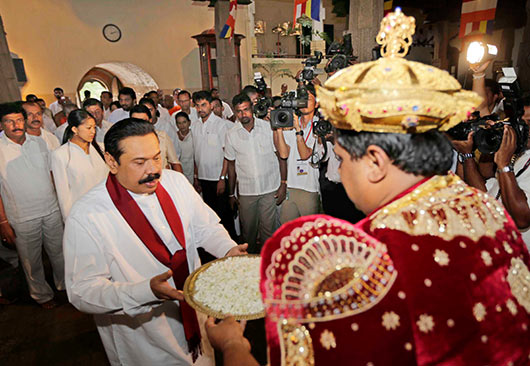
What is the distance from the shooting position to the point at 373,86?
0.93 m

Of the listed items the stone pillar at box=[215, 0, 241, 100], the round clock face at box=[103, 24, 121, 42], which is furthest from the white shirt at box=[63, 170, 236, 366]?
the round clock face at box=[103, 24, 121, 42]

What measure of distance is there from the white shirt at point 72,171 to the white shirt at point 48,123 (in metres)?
4.52

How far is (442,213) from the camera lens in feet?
3.05

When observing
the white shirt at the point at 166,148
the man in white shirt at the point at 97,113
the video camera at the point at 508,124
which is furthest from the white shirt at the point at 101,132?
the video camera at the point at 508,124

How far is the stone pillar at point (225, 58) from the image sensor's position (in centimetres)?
899

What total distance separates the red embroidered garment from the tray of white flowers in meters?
0.66

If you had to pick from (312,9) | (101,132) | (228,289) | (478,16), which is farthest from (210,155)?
(478,16)

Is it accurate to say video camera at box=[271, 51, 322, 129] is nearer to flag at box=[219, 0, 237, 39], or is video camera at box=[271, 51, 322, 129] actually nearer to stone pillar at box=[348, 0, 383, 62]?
stone pillar at box=[348, 0, 383, 62]

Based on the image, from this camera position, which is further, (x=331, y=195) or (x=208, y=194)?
(x=208, y=194)

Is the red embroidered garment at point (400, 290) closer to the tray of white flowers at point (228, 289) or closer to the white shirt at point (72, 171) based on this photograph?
the tray of white flowers at point (228, 289)

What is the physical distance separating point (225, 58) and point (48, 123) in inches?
184

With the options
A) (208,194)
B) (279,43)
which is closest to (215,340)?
(208,194)

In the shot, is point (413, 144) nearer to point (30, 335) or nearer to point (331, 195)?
point (331, 195)

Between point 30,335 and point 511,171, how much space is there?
14.5 ft
